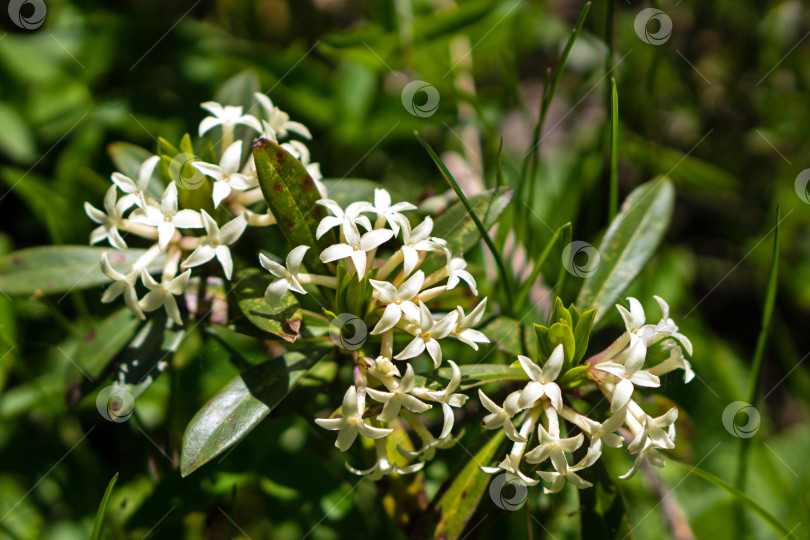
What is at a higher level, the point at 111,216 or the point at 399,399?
the point at 111,216

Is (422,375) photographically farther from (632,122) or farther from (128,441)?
(632,122)

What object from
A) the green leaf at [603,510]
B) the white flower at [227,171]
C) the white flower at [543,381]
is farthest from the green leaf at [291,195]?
the green leaf at [603,510]

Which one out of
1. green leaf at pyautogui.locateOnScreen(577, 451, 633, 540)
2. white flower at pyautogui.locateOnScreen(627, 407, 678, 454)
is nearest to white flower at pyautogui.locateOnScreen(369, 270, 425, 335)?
white flower at pyautogui.locateOnScreen(627, 407, 678, 454)

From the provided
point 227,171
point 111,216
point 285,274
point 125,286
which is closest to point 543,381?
point 285,274

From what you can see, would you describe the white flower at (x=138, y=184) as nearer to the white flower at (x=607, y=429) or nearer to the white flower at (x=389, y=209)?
the white flower at (x=389, y=209)

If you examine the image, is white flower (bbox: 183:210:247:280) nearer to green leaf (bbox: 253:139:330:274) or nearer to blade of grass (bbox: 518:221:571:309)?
green leaf (bbox: 253:139:330:274)

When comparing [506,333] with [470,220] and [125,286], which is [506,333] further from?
[125,286]
